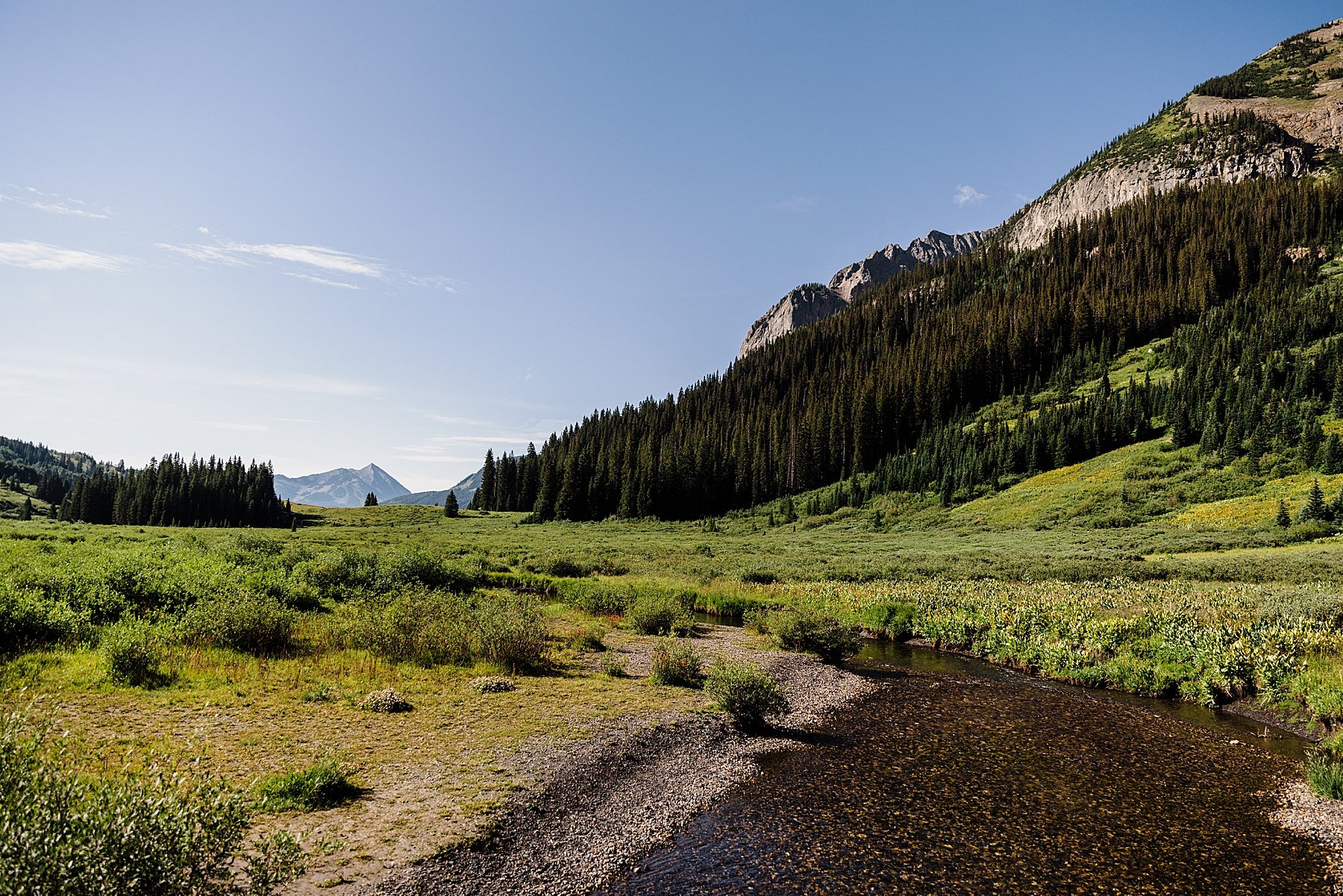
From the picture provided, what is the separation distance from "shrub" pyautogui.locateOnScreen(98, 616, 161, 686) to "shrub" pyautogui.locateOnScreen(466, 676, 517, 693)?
7858mm

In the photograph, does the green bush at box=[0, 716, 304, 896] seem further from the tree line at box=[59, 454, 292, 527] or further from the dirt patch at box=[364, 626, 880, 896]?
the tree line at box=[59, 454, 292, 527]

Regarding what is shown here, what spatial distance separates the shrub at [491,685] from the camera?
17359 millimetres

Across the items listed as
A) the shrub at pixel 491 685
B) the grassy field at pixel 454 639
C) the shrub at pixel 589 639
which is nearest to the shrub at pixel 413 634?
the grassy field at pixel 454 639

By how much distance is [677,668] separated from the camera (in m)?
19.8

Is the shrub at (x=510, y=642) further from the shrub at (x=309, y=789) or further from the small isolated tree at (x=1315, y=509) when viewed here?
the small isolated tree at (x=1315, y=509)

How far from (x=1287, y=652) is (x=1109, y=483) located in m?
68.5

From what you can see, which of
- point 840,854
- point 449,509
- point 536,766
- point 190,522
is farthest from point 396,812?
point 190,522

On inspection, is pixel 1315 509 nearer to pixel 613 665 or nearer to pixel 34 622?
pixel 613 665

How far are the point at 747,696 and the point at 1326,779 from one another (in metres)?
12.3

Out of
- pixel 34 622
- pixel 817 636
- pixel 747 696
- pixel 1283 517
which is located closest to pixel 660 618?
pixel 817 636

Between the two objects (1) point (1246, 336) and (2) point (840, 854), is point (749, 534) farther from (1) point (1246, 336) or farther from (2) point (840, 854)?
(1) point (1246, 336)

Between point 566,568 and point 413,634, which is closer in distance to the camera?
point 413,634

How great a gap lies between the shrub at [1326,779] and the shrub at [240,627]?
27.3m

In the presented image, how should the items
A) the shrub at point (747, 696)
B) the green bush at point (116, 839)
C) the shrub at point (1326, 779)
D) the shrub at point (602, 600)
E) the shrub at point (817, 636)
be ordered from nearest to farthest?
the green bush at point (116, 839)
the shrub at point (1326, 779)
the shrub at point (747, 696)
the shrub at point (817, 636)
the shrub at point (602, 600)
